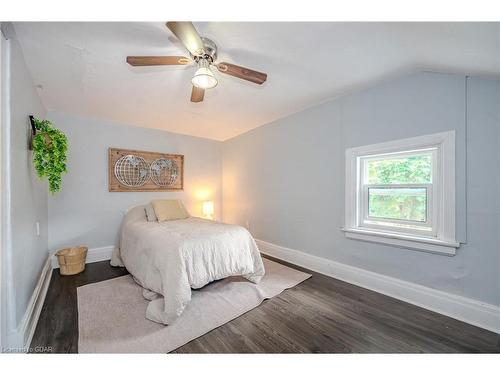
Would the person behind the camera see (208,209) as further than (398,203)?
Yes

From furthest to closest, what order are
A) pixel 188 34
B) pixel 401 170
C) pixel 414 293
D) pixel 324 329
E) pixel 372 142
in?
pixel 372 142
pixel 401 170
pixel 414 293
pixel 324 329
pixel 188 34

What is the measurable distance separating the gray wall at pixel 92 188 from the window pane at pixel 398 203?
3.27 meters

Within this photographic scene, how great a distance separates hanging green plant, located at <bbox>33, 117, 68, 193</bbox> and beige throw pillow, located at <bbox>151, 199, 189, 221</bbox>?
1276 mm

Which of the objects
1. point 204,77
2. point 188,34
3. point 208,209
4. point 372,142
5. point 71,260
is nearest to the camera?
point 188,34

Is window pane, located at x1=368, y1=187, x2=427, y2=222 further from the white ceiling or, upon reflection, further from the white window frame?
the white ceiling

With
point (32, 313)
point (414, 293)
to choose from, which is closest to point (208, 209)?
point (32, 313)

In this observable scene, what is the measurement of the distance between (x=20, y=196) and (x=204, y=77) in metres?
1.64

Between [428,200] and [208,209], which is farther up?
[428,200]

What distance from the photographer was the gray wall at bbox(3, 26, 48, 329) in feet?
4.26

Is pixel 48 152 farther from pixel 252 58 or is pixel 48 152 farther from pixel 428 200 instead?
pixel 428 200

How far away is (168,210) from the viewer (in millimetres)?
3090

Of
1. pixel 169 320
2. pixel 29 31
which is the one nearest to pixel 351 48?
pixel 29 31

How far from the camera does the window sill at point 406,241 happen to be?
1778 mm

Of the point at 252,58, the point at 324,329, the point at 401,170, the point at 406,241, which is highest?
the point at 252,58
